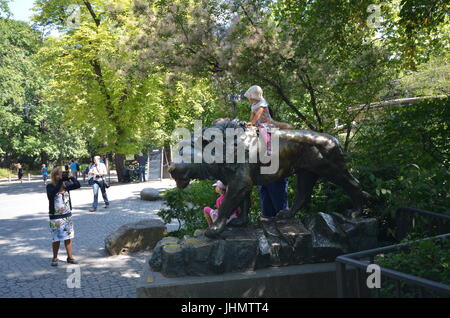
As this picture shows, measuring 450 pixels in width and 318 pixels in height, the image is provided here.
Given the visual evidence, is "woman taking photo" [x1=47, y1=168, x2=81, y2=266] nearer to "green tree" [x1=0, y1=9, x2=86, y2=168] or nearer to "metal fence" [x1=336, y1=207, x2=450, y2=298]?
"metal fence" [x1=336, y1=207, x2=450, y2=298]

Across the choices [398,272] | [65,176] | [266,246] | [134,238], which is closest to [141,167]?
[134,238]

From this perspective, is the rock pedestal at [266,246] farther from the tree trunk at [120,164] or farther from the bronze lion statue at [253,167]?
the tree trunk at [120,164]

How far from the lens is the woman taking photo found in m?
5.93

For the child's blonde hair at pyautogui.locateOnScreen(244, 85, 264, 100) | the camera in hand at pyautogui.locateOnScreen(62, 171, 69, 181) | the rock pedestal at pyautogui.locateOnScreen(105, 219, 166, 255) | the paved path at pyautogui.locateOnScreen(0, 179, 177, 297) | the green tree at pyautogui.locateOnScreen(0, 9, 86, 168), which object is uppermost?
the green tree at pyautogui.locateOnScreen(0, 9, 86, 168)

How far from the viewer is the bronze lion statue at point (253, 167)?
165 inches

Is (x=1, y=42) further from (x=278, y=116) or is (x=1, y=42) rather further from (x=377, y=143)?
(x=377, y=143)

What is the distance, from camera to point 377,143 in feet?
20.6

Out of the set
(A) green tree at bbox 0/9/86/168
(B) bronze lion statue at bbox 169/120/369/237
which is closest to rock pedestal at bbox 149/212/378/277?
(B) bronze lion statue at bbox 169/120/369/237

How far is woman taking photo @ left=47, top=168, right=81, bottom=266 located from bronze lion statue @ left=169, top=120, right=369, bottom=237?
2.73 m

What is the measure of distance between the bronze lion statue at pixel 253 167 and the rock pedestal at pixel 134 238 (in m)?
2.83

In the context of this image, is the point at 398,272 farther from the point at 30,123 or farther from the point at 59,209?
the point at 30,123

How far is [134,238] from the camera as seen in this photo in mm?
6766

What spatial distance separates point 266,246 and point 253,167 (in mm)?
899

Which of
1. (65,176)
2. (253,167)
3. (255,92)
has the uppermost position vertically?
(255,92)
